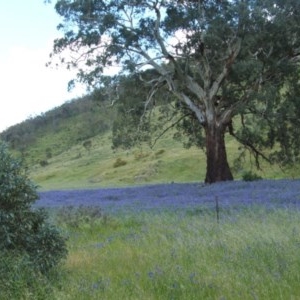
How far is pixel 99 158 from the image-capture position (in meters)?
85.7

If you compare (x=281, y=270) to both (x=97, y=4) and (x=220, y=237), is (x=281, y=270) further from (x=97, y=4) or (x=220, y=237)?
(x=97, y=4)

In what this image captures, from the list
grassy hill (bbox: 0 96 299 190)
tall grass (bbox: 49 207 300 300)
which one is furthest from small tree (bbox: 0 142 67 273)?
grassy hill (bbox: 0 96 299 190)

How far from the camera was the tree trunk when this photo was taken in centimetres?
2736

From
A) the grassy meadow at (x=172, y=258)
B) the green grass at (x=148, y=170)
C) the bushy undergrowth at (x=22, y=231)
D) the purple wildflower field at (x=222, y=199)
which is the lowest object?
the green grass at (x=148, y=170)

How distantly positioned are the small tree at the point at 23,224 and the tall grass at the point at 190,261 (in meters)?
0.44

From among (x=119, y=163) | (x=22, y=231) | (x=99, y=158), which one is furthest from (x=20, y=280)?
(x=99, y=158)

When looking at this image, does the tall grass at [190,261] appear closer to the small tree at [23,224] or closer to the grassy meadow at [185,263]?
the grassy meadow at [185,263]

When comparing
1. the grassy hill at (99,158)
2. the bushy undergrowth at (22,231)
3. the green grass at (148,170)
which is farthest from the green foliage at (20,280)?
the green grass at (148,170)

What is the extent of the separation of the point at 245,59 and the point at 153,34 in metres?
5.12

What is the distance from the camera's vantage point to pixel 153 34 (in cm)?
2739

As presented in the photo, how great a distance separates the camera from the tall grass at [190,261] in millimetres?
6086

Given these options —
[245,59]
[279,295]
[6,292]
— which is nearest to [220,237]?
[279,295]

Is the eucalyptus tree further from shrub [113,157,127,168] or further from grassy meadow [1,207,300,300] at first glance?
shrub [113,157,127,168]

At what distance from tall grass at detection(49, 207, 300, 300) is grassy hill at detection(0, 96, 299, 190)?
9.44ft
